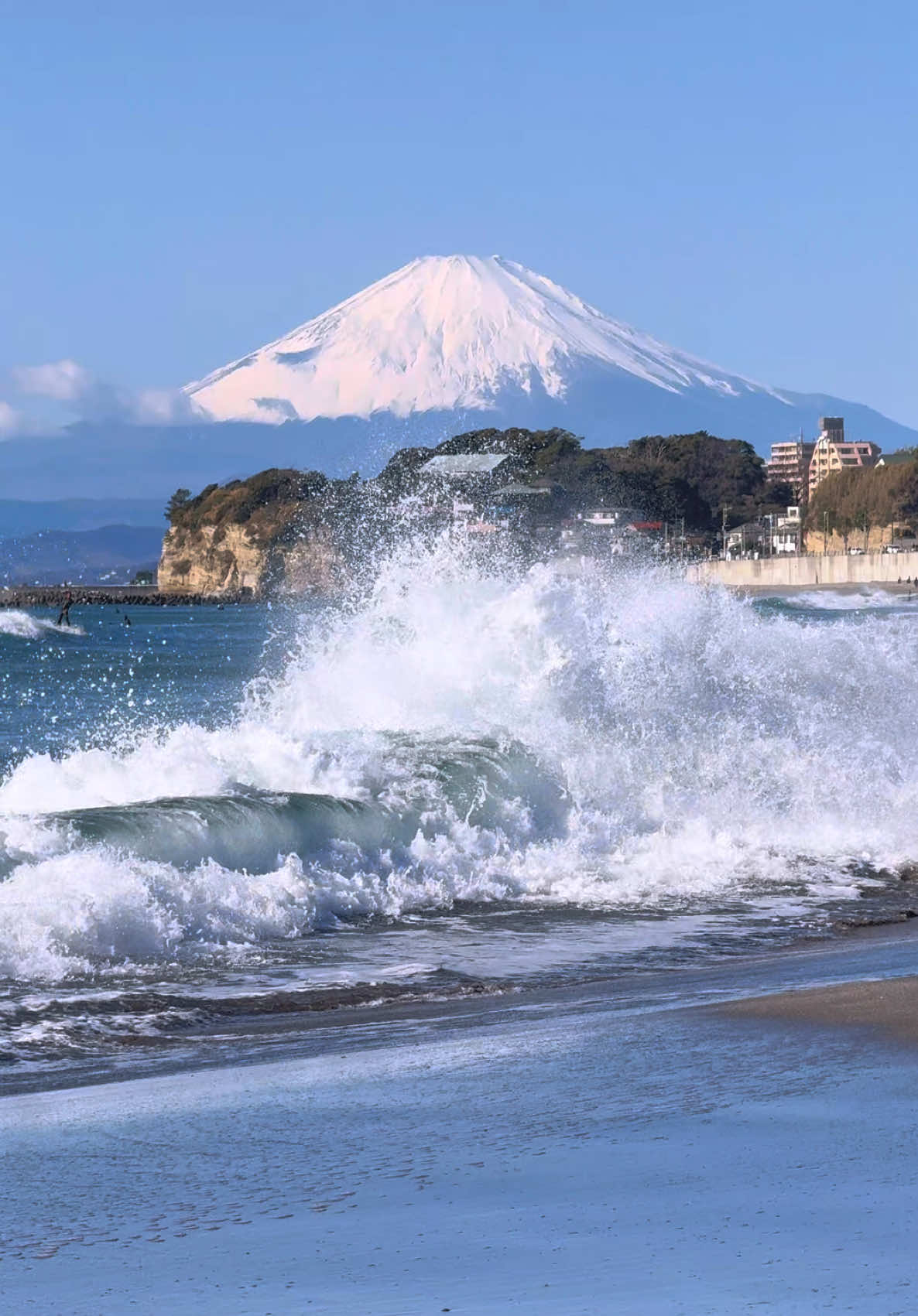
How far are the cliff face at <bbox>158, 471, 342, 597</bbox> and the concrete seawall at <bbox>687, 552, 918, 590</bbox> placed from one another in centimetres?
3062

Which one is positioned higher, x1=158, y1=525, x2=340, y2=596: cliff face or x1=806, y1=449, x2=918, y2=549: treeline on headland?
x1=806, y1=449, x2=918, y2=549: treeline on headland

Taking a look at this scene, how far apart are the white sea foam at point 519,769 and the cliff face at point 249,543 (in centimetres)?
11012

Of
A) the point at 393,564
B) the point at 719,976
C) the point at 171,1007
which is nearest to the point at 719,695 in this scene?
the point at 393,564

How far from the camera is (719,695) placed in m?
16.3

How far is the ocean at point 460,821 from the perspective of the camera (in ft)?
29.1

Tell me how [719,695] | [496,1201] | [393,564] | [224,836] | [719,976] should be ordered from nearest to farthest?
[496,1201] → [719,976] → [224,836] → [719,695] → [393,564]

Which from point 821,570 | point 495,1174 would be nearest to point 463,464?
point 821,570

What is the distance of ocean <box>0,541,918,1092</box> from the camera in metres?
8.88

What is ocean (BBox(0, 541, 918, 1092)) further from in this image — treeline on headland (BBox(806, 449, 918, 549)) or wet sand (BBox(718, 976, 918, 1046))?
treeline on headland (BBox(806, 449, 918, 549))

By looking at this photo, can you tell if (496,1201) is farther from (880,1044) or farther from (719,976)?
(719,976)

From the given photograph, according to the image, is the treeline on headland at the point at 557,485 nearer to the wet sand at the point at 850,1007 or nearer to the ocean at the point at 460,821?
the ocean at the point at 460,821

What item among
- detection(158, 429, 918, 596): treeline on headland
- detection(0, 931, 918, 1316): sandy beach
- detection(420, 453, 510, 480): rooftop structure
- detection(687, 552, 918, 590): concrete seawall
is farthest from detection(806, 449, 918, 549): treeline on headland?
detection(0, 931, 918, 1316): sandy beach

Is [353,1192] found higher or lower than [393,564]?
lower

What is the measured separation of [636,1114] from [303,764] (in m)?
8.41
